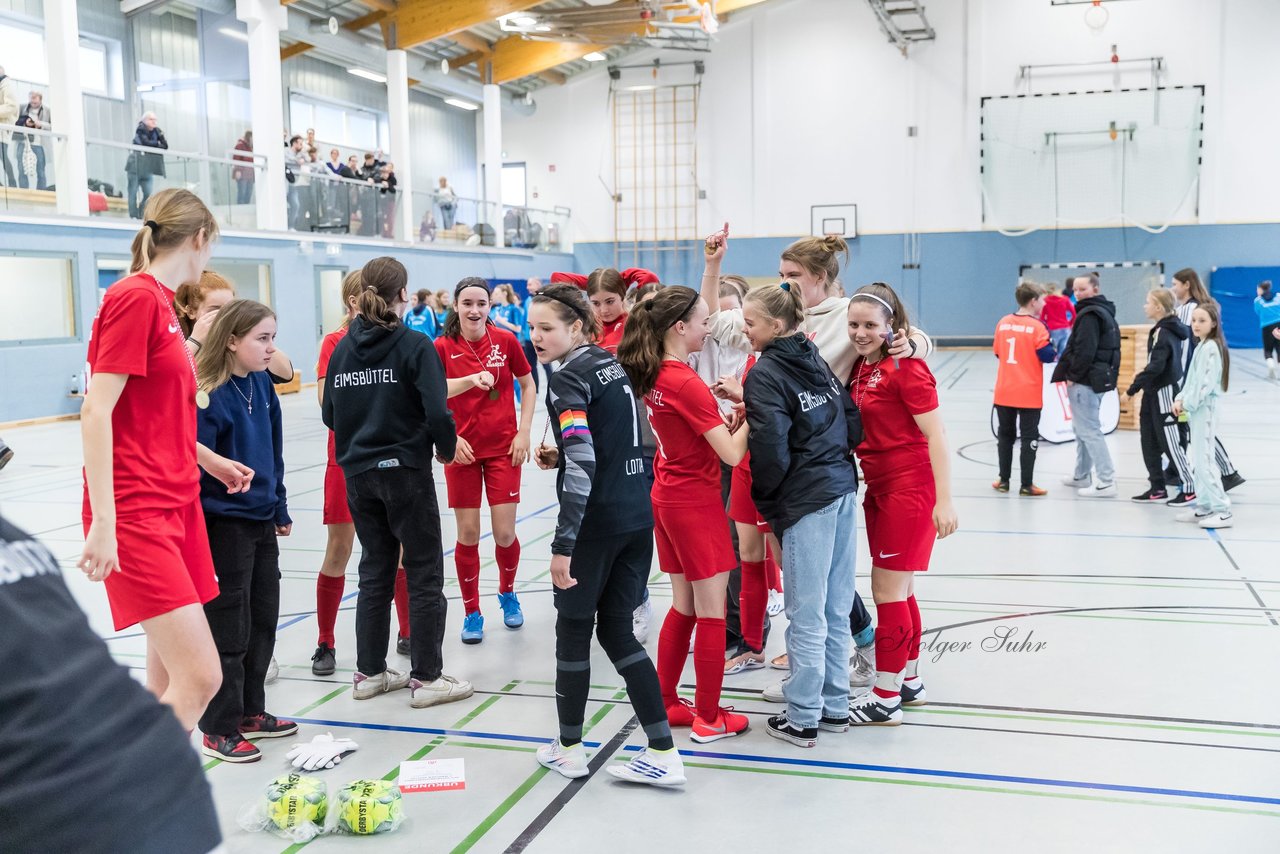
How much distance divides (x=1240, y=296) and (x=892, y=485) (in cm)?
2376

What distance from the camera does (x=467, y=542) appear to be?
15.9ft

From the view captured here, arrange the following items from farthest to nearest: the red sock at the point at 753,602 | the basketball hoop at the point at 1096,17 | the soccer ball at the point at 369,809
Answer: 1. the basketball hoop at the point at 1096,17
2. the red sock at the point at 753,602
3. the soccer ball at the point at 369,809

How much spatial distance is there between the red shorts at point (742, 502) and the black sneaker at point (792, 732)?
80 cm

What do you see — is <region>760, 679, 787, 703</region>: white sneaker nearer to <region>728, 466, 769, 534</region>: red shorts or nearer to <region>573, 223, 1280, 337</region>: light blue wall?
<region>728, 466, 769, 534</region>: red shorts

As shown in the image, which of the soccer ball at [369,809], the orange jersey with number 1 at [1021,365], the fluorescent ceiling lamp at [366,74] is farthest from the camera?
the fluorescent ceiling lamp at [366,74]

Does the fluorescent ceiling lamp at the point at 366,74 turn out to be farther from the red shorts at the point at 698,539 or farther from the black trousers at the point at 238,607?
the red shorts at the point at 698,539

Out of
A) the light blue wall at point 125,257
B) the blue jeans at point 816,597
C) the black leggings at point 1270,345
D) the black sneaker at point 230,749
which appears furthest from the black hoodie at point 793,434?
the black leggings at point 1270,345

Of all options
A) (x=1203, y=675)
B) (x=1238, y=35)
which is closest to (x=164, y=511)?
(x=1203, y=675)

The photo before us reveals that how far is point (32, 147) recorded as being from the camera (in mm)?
13562

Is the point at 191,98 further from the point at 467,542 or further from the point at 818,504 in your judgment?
the point at 818,504

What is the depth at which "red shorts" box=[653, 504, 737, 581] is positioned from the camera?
11.8 feet

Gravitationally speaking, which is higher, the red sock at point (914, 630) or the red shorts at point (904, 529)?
the red shorts at point (904, 529)

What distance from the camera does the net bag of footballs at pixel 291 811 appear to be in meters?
3.07

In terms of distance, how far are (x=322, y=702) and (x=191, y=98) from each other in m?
19.6
